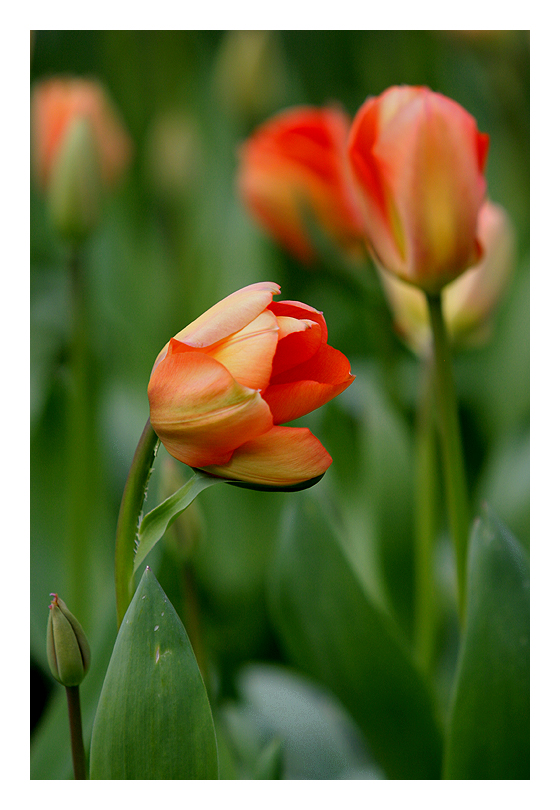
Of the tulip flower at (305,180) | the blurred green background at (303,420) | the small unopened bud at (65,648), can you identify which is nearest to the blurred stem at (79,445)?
the blurred green background at (303,420)

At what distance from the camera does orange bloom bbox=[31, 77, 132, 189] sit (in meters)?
0.65

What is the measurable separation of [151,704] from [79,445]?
0.35 meters

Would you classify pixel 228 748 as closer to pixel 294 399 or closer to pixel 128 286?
pixel 294 399

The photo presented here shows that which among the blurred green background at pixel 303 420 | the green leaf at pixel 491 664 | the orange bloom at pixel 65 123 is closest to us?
the green leaf at pixel 491 664

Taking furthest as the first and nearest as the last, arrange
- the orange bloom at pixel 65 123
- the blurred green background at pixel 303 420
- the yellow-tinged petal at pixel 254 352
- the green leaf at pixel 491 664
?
A: the orange bloom at pixel 65 123 < the blurred green background at pixel 303 420 < the green leaf at pixel 491 664 < the yellow-tinged petal at pixel 254 352

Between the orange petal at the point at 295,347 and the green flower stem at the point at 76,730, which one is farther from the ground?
the orange petal at the point at 295,347

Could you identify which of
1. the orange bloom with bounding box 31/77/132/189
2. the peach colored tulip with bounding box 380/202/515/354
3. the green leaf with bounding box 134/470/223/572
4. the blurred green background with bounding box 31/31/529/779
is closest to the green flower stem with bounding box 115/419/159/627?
the green leaf with bounding box 134/470/223/572

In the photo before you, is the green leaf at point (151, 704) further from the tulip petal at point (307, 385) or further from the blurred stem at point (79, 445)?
the blurred stem at point (79, 445)

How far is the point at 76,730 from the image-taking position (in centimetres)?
35

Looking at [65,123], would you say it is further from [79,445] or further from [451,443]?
[451,443]

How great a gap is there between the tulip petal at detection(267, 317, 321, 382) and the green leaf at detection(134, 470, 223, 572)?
0.18 feet

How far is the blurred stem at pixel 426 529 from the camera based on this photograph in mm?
599

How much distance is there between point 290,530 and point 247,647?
0.17 metres
